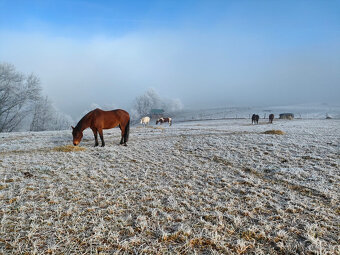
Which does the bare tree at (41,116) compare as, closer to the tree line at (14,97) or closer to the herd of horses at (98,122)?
the tree line at (14,97)

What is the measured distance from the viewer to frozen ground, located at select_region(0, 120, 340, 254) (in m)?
2.79

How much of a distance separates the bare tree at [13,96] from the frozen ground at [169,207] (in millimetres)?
32508

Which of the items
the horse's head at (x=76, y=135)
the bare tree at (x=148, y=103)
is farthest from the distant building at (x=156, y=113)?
the horse's head at (x=76, y=135)

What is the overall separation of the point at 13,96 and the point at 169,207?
3984cm

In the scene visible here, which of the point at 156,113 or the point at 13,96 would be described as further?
the point at 156,113

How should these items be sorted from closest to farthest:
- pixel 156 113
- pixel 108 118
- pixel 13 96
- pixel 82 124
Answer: pixel 82 124
pixel 108 118
pixel 13 96
pixel 156 113

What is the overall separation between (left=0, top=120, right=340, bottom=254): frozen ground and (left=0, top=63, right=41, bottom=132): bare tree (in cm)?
3251

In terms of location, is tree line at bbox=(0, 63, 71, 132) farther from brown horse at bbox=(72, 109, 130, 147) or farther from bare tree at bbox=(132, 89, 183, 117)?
bare tree at bbox=(132, 89, 183, 117)

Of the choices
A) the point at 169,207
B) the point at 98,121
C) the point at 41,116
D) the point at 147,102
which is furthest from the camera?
the point at 147,102

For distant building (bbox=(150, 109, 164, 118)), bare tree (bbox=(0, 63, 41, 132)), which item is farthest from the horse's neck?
distant building (bbox=(150, 109, 164, 118))

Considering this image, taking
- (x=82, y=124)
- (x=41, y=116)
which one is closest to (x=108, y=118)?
(x=82, y=124)

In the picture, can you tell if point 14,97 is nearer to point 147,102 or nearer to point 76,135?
point 76,135

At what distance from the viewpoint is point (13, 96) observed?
107 ft

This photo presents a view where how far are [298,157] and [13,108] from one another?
4289cm
